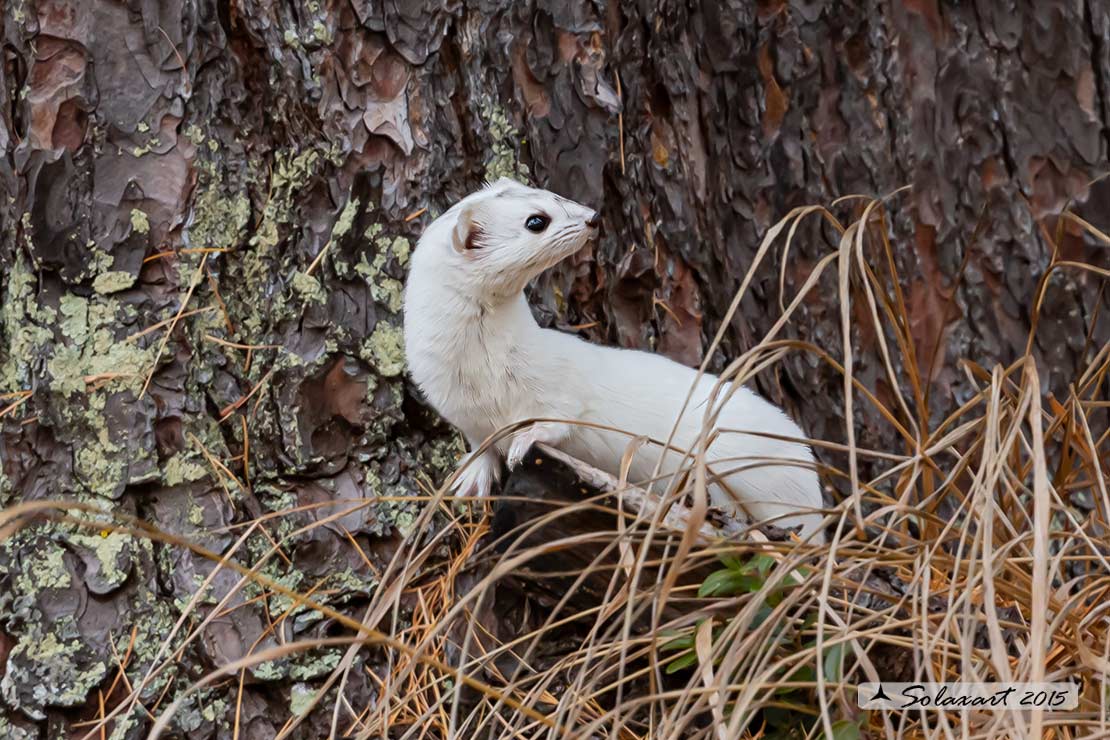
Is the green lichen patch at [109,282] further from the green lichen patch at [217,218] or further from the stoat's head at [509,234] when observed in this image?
the stoat's head at [509,234]

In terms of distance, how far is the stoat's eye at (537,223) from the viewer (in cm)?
224

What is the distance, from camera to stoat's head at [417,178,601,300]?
2.23 m

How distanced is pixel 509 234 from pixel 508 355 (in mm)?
233

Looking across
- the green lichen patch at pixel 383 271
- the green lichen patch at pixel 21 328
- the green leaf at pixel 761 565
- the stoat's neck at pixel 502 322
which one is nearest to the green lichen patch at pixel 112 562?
the green lichen patch at pixel 21 328

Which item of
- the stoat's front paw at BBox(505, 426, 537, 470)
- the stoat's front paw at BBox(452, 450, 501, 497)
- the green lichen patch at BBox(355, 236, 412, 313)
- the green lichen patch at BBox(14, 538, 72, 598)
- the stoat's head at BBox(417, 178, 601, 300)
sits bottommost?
the green lichen patch at BBox(14, 538, 72, 598)

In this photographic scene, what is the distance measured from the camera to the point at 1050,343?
2904 mm

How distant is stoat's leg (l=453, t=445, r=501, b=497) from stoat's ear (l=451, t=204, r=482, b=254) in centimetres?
39

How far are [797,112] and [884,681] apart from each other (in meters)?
1.42

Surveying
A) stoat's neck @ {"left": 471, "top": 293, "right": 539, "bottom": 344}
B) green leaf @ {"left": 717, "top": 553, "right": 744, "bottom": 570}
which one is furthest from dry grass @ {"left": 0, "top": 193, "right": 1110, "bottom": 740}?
stoat's neck @ {"left": 471, "top": 293, "right": 539, "bottom": 344}

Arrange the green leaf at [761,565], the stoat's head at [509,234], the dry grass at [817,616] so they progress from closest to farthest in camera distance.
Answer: the dry grass at [817,616], the green leaf at [761,565], the stoat's head at [509,234]

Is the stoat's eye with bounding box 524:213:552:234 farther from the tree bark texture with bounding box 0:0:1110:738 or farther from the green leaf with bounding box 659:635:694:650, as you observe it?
the green leaf with bounding box 659:635:694:650

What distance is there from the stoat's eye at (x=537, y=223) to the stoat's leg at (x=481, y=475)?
1.41 ft

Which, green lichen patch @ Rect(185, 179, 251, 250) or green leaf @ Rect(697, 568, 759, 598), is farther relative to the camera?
green lichen patch @ Rect(185, 179, 251, 250)

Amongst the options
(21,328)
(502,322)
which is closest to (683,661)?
(502,322)
